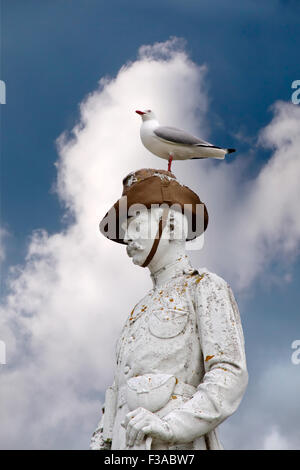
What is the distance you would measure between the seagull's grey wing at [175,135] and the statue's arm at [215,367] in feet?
9.52

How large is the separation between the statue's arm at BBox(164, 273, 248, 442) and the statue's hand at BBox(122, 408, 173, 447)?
0.23 ft

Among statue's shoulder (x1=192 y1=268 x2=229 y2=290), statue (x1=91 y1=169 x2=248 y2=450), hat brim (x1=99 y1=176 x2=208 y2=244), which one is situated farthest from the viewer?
hat brim (x1=99 y1=176 x2=208 y2=244)

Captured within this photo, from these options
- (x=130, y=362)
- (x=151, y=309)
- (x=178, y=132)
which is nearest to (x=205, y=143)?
(x=178, y=132)

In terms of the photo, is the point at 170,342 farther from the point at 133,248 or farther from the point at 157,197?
the point at 157,197

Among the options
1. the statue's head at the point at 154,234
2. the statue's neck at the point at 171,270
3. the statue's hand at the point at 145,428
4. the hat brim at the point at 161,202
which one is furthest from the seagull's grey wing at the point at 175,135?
the statue's hand at the point at 145,428

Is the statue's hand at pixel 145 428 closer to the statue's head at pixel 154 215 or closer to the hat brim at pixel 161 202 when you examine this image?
the statue's head at pixel 154 215

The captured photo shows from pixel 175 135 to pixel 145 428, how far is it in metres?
4.43

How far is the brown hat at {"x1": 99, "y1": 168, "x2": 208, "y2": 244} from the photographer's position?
7.18 meters

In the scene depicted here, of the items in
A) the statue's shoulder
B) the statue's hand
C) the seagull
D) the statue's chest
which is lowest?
the statue's hand

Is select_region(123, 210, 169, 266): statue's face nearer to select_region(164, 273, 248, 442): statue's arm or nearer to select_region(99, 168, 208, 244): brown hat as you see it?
select_region(99, 168, 208, 244): brown hat

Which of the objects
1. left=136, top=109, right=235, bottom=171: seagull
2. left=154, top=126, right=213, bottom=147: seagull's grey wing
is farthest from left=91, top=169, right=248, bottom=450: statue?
left=154, top=126, right=213, bottom=147: seagull's grey wing

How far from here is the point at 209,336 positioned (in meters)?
6.21
